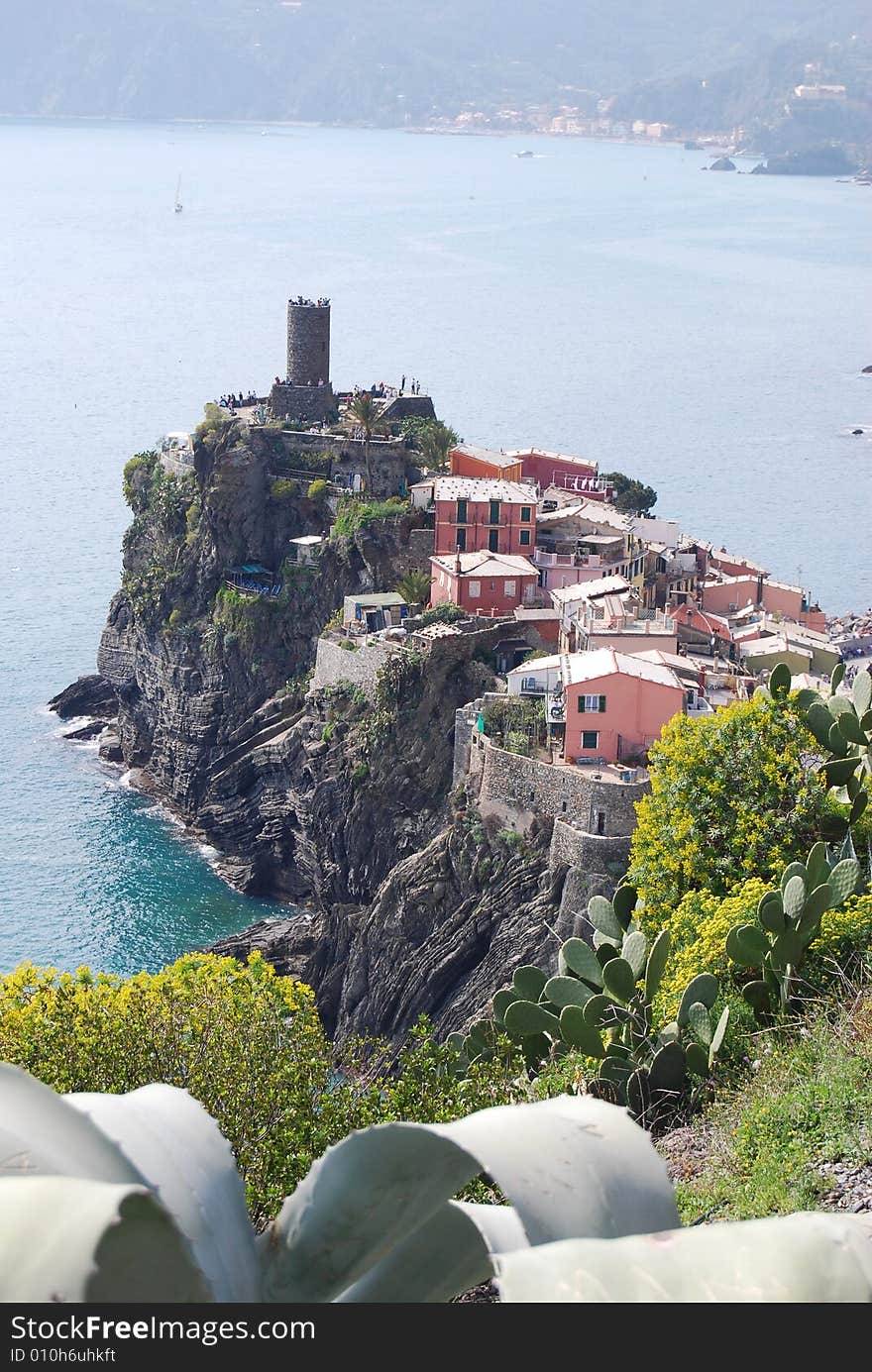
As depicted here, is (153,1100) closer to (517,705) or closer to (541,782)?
(541,782)

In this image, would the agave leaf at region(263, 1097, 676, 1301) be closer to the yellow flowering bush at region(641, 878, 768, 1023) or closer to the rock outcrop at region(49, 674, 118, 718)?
the yellow flowering bush at region(641, 878, 768, 1023)

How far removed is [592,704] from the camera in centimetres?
3544

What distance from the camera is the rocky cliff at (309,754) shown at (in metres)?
37.3

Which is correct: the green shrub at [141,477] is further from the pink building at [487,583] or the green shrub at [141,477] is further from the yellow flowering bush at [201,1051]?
the yellow flowering bush at [201,1051]

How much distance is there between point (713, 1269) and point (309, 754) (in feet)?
136

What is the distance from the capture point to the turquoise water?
51.1m

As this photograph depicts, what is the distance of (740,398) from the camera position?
120125 mm

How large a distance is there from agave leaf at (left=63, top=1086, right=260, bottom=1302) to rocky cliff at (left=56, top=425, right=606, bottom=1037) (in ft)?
94.3

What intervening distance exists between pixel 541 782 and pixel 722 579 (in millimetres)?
16261

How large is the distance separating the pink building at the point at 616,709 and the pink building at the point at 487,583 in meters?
8.95

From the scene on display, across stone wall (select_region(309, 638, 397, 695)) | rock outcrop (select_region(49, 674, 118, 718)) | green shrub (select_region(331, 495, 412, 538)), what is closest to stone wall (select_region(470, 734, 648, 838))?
stone wall (select_region(309, 638, 397, 695))

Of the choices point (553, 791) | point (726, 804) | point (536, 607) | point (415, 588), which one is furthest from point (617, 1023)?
point (415, 588)

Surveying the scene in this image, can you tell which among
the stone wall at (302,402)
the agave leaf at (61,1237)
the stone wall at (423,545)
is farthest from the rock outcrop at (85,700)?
the agave leaf at (61,1237)

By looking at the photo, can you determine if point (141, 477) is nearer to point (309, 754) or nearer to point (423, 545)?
point (423, 545)
